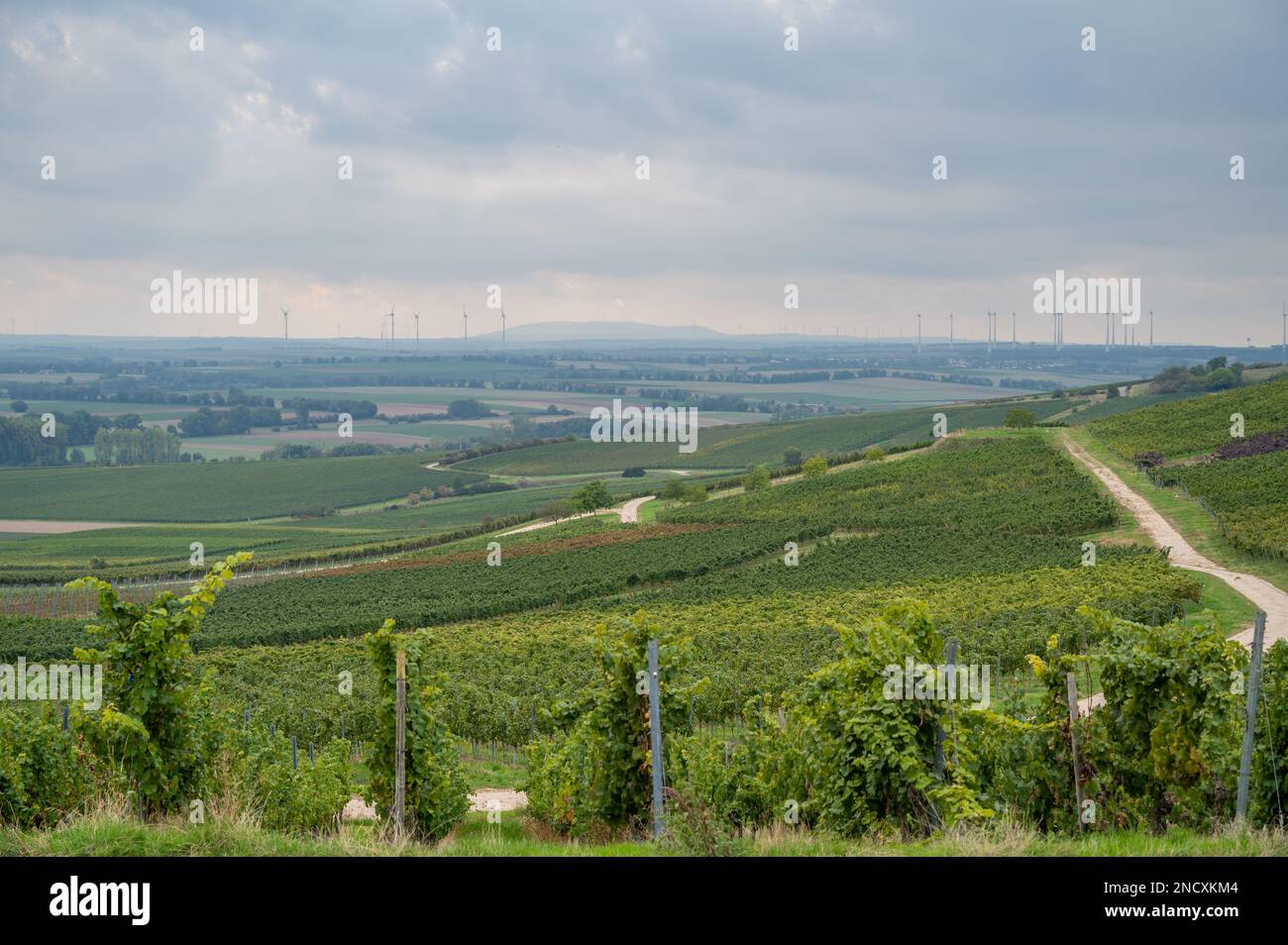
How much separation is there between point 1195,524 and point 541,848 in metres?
50.6

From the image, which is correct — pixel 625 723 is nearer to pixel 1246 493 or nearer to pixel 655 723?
pixel 655 723

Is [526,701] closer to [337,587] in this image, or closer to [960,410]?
[337,587]

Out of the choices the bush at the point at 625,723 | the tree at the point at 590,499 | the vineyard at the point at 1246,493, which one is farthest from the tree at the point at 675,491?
the bush at the point at 625,723

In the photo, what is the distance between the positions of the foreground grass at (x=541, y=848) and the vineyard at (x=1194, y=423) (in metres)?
70.1

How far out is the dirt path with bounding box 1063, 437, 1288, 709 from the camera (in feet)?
107

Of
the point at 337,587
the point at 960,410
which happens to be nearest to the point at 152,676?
the point at 337,587

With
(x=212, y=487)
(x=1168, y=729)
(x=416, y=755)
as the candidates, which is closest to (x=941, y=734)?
(x=1168, y=729)

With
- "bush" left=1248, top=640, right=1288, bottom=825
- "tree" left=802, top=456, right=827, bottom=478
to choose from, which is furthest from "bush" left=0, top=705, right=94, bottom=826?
"tree" left=802, top=456, right=827, bottom=478

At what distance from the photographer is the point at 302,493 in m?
143

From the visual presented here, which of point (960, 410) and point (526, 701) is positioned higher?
point (960, 410)

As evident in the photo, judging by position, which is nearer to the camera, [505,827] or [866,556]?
[505,827]

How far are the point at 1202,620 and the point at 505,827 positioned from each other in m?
24.9

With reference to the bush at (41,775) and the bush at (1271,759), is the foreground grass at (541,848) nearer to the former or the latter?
the bush at (1271,759)
